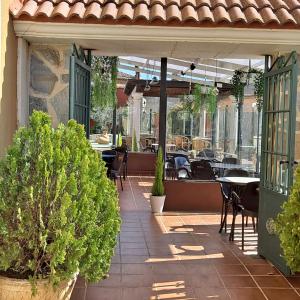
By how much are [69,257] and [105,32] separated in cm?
217

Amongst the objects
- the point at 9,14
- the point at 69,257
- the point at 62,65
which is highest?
the point at 9,14

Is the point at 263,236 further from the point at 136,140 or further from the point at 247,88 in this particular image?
the point at 136,140

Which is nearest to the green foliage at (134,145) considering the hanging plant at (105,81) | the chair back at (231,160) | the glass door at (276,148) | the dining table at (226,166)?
the hanging plant at (105,81)

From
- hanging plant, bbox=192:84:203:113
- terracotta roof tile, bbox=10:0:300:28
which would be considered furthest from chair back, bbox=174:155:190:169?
terracotta roof tile, bbox=10:0:300:28

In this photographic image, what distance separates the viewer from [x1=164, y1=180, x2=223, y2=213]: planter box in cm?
804

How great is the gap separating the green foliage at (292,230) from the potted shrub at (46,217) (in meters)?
1.36

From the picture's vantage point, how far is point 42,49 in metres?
4.69

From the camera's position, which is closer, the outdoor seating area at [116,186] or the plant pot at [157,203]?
the outdoor seating area at [116,186]

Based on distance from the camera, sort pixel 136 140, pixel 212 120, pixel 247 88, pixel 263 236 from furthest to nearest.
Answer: pixel 136 140, pixel 212 120, pixel 247 88, pixel 263 236

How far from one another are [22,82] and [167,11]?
1481 millimetres

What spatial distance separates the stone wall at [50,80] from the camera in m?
4.69

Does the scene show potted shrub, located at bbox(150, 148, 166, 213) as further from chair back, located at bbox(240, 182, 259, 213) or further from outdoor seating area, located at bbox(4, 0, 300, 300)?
chair back, located at bbox(240, 182, 259, 213)

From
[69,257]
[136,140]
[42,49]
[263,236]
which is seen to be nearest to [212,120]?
[136,140]

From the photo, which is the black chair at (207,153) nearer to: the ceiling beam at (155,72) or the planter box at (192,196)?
the planter box at (192,196)
